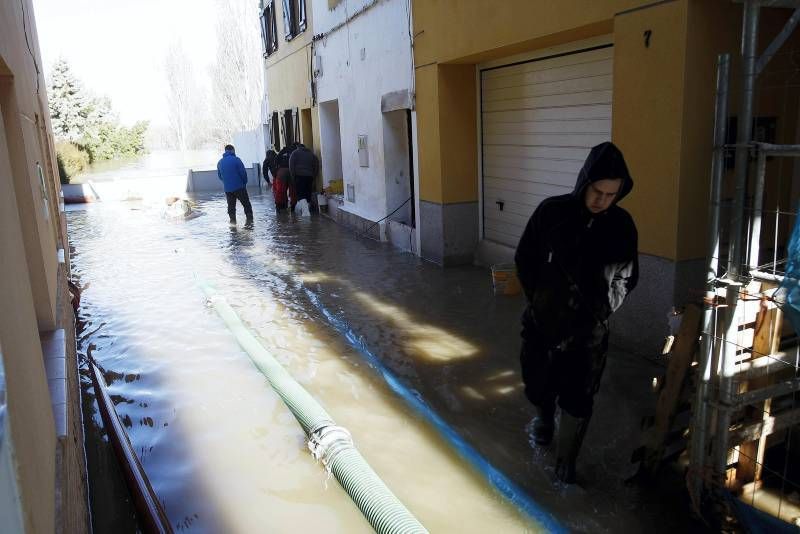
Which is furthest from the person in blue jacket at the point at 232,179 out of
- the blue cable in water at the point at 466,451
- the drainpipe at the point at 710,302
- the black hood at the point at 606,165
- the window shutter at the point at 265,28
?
the drainpipe at the point at 710,302

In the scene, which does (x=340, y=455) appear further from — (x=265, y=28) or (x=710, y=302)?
(x=265, y=28)

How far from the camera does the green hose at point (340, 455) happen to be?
10.6 ft

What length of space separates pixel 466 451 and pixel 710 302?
174 centimetres

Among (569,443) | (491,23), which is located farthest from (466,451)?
(491,23)

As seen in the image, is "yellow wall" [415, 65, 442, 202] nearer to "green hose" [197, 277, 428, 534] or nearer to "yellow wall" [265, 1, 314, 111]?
"green hose" [197, 277, 428, 534]

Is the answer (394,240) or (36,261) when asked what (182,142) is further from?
(36,261)

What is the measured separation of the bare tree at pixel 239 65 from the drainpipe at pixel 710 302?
1323 inches

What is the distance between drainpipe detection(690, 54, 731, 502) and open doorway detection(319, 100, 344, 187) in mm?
12032

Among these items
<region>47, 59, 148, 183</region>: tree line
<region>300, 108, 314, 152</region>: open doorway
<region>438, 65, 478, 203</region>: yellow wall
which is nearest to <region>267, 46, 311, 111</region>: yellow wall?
<region>300, 108, 314, 152</region>: open doorway

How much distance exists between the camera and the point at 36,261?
14.8 feet

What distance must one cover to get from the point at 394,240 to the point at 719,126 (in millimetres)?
7918

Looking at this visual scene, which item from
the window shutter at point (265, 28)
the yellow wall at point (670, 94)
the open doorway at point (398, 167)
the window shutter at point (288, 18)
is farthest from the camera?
the window shutter at point (265, 28)

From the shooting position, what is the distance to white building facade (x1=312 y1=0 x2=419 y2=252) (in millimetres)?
9914

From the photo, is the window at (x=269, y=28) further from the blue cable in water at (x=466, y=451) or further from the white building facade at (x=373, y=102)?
the blue cable in water at (x=466, y=451)
